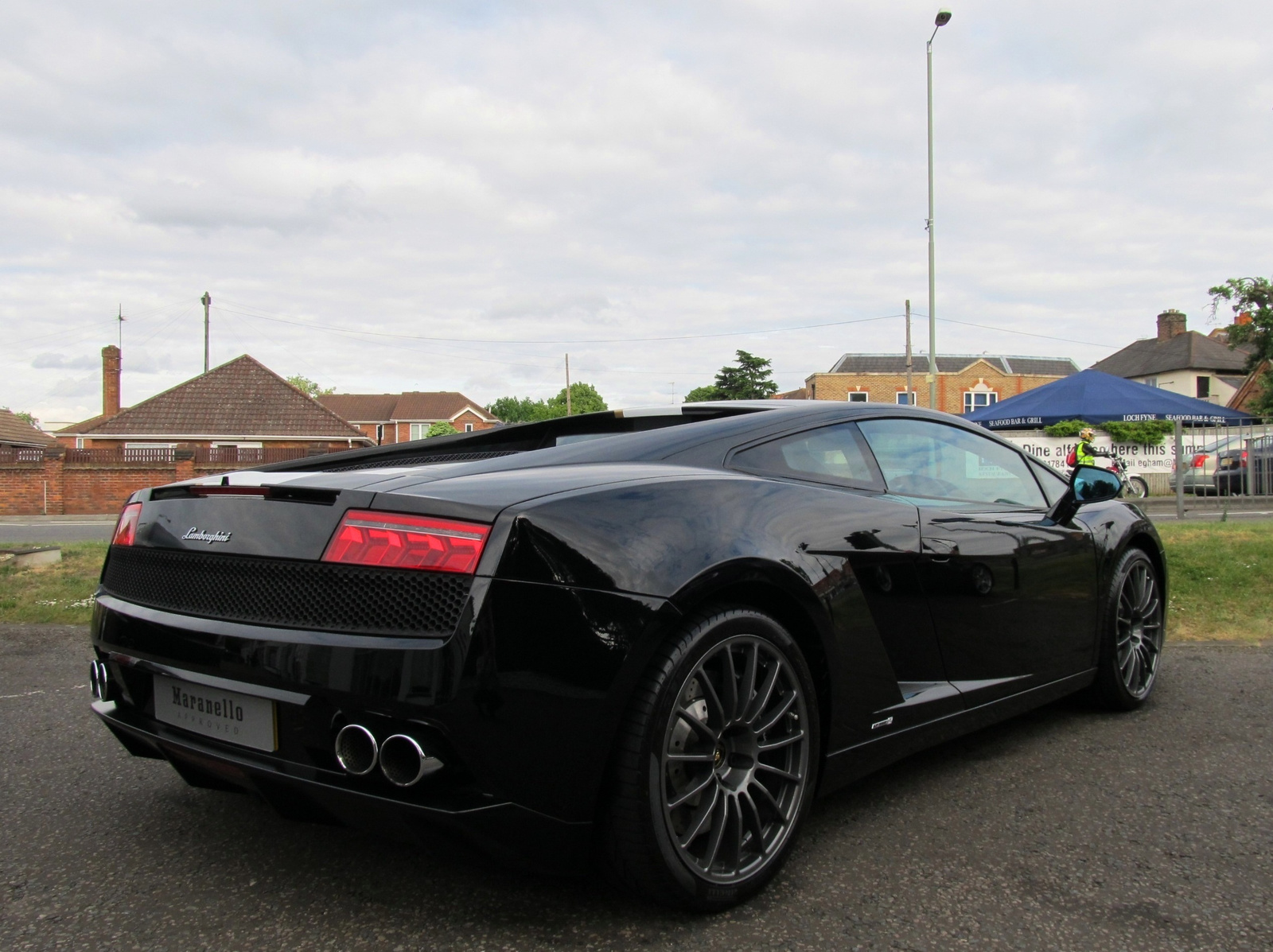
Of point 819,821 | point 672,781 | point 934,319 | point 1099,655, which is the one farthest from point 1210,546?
point 934,319

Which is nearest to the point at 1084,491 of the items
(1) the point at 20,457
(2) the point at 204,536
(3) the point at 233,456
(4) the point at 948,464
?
(4) the point at 948,464

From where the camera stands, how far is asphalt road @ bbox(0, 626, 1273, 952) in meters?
2.18

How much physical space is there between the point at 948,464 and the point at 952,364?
6494cm

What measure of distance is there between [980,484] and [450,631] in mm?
2307

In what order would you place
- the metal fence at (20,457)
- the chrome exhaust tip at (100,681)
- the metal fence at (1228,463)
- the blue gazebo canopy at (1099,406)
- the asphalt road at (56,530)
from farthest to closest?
the metal fence at (20,457) → the blue gazebo canopy at (1099,406) → the metal fence at (1228,463) → the asphalt road at (56,530) → the chrome exhaust tip at (100,681)

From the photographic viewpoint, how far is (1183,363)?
6531 centimetres

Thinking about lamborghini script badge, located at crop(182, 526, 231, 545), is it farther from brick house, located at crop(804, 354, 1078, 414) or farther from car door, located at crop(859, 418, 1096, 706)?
brick house, located at crop(804, 354, 1078, 414)

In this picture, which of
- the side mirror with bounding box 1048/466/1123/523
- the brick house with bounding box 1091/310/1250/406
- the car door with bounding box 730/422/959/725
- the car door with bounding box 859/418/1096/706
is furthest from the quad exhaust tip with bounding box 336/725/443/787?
the brick house with bounding box 1091/310/1250/406

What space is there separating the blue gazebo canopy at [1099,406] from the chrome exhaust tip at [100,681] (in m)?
21.6

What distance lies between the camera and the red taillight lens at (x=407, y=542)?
2.03 meters

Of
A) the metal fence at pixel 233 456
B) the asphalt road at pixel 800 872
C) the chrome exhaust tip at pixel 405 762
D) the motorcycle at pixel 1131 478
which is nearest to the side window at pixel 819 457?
the asphalt road at pixel 800 872

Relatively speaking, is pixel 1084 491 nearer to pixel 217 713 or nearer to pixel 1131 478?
pixel 217 713

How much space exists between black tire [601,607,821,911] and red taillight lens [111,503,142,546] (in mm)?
1470

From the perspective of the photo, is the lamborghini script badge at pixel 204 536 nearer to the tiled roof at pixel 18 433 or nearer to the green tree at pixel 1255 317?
the green tree at pixel 1255 317
